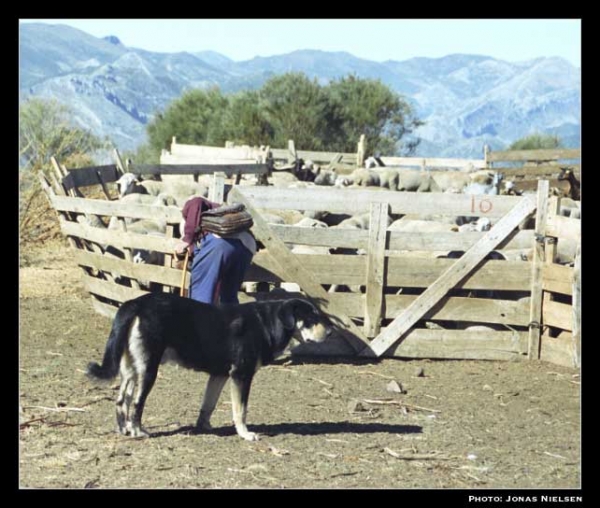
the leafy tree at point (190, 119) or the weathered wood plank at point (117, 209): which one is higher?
→ the leafy tree at point (190, 119)

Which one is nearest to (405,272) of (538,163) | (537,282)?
(537,282)

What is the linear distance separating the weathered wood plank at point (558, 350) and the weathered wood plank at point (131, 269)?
357 centimetres

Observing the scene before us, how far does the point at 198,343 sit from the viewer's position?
265 inches

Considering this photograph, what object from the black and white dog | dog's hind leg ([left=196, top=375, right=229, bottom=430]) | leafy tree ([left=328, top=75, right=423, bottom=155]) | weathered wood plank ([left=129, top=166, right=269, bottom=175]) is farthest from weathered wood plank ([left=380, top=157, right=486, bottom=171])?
dog's hind leg ([left=196, top=375, right=229, bottom=430])

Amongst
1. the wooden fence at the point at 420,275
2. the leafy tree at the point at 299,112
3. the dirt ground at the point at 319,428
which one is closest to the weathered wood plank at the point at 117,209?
the wooden fence at the point at 420,275

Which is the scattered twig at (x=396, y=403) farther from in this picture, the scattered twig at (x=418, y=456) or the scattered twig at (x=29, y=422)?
the scattered twig at (x=29, y=422)

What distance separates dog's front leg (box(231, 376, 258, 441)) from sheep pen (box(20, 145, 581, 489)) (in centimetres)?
15

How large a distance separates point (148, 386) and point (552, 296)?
15.1ft

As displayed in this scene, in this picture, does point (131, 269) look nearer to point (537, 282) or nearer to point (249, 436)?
point (537, 282)

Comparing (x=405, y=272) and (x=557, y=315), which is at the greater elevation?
(x=405, y=272)

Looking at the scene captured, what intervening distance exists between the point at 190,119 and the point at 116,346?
37270mm

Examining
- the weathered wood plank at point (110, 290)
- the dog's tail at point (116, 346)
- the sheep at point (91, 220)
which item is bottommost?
the weathered wood plank at point (110, 290)

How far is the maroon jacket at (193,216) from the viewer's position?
28.6 ft
